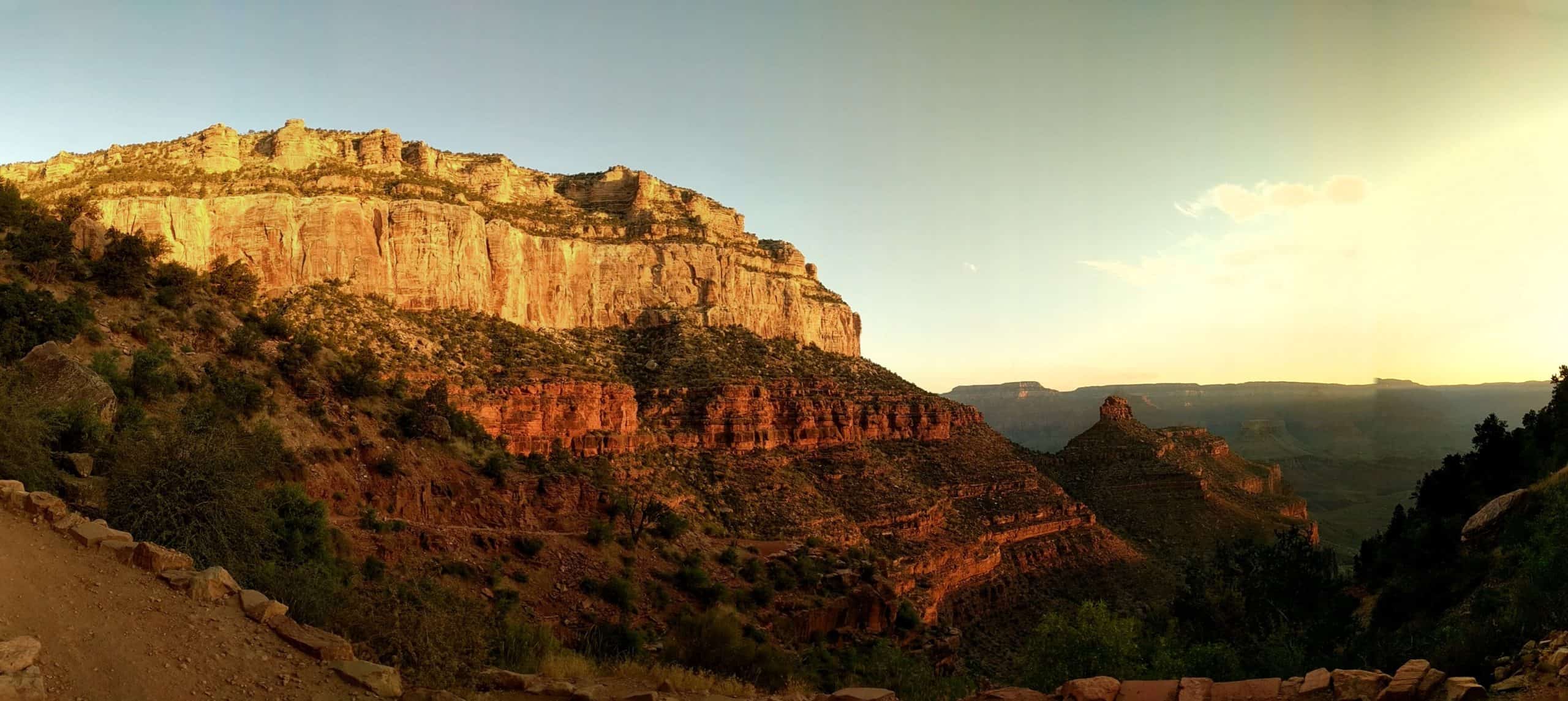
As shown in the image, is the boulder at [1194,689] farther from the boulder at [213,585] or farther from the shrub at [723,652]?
the boulder at [213,585]

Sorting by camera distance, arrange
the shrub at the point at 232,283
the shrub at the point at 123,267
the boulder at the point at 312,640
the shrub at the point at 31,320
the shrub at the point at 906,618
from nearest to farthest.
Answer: the boulder at the point at 312,640
the shrub at the point at 31,320
the shrub at the point at 123,267
the shrub at the point at 906,618
the shrub at the point at 232,283

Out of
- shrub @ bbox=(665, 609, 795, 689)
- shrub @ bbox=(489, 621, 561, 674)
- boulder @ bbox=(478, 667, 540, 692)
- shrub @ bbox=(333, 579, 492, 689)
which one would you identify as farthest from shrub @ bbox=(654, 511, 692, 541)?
boulder @ bbox=(478, 667, 540, 692)

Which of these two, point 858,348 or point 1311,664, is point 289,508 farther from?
point 858,348

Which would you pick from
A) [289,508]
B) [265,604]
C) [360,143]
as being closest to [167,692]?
[265,604]

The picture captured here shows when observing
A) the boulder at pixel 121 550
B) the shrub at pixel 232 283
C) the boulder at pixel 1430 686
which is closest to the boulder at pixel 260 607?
the boulder at pixel 121 550

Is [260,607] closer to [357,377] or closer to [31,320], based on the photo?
[31,320]

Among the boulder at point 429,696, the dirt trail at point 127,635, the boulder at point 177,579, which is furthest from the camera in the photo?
the boulder at point 177,579

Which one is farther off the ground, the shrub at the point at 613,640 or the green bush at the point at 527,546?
the green bush at the point at 527,546

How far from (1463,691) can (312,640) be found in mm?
14755

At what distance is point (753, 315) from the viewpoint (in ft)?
261

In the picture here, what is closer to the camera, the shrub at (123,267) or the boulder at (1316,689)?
the boulder at (1316,689)

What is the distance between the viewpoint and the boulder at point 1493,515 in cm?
2258

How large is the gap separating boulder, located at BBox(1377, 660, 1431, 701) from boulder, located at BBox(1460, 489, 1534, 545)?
1809 cm

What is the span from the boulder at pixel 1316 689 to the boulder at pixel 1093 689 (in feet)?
7.03
